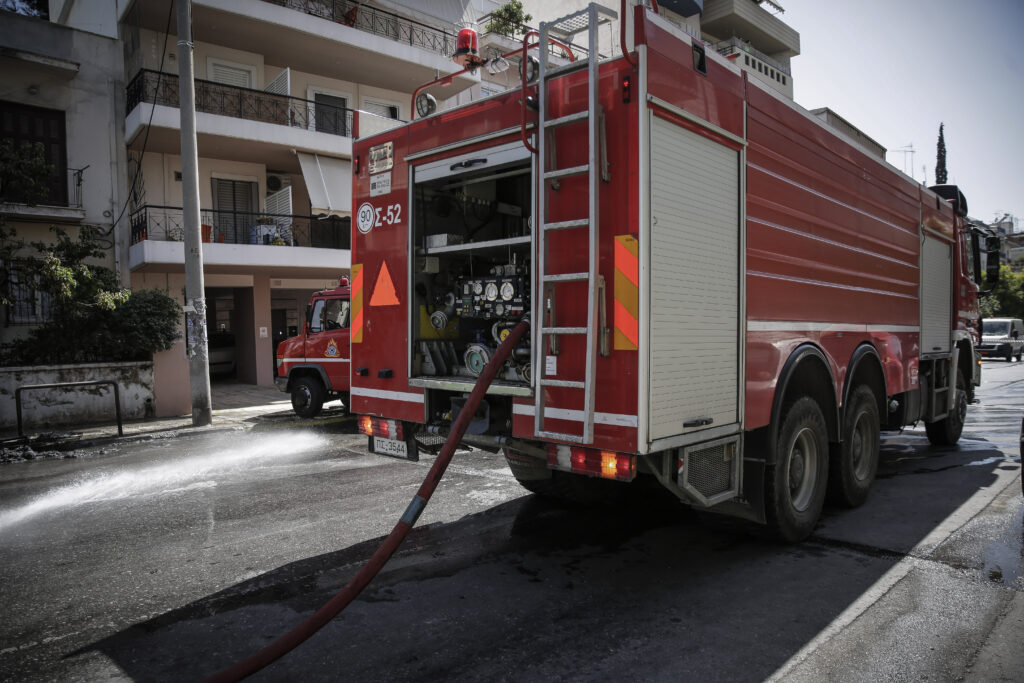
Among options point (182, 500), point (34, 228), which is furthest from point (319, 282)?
point (182, 500)

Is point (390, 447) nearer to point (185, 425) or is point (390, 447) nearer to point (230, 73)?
point (185, 425)

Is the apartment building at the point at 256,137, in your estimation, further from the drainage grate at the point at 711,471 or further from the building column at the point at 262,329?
the drainage grate at the point at 711,471

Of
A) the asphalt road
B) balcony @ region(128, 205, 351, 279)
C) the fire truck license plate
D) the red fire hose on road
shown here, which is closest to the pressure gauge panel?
the red fire hose on road

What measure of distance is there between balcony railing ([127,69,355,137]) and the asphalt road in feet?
37.1

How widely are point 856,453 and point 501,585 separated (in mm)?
3666

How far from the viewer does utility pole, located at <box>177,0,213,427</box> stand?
1156 cm

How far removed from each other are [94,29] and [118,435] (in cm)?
1305

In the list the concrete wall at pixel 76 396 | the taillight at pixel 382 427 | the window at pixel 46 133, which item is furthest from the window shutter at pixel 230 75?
the taillight at pixel 382 427

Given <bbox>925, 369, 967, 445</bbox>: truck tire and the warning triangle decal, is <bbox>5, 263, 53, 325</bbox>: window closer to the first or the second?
the warning triangle decal

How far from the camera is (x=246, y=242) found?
58.7 ft

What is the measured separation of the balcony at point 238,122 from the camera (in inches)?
612

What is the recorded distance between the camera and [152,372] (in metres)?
12.5

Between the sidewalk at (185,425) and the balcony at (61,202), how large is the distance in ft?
17.1

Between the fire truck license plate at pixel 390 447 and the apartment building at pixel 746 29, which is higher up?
the apartment building at pixel 746 29
